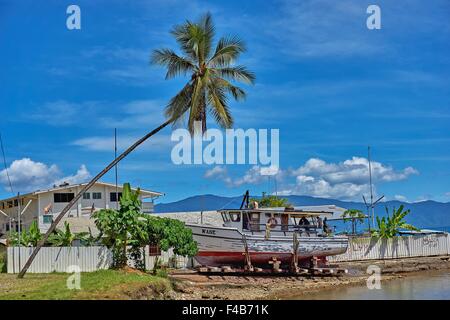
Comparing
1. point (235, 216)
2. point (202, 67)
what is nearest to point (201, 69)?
point (202, 67)

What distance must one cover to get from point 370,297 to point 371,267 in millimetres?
10476

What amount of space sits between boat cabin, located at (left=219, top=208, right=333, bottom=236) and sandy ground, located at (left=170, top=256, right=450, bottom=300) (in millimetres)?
3201

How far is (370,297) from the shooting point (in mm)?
29094

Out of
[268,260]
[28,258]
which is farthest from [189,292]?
[268,260]

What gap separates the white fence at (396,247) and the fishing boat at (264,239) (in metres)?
3.03

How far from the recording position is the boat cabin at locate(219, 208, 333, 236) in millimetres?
35438

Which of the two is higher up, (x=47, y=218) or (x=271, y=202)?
(x=271, y=202)

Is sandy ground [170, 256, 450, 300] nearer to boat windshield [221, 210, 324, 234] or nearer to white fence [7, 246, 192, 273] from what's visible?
boat windshield [221, 210, 324, 234]

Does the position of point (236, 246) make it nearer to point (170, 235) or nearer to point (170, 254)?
point (170, 254)

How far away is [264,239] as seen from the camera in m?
35.1

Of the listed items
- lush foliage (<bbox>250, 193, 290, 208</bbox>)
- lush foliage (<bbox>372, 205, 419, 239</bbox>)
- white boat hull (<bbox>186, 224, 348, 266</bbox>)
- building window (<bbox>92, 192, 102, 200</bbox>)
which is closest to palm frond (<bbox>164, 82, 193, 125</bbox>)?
white boat hull (<bbox>186, 224, 348, 266</bbox>)

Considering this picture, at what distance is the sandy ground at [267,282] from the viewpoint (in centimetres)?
2733

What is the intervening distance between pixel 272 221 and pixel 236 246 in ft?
10.2
